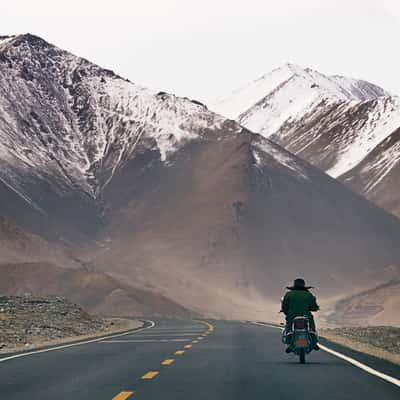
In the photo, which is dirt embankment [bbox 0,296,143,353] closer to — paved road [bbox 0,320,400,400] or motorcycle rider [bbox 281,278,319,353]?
paved road [bbox 0,320,400,400]

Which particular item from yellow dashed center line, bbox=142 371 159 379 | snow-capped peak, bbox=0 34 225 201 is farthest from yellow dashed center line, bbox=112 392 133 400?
snow-capped peak, bbox=0 34 225 201

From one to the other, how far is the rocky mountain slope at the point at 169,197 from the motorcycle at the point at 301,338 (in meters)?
106

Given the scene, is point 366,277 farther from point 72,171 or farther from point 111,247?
point 72,171

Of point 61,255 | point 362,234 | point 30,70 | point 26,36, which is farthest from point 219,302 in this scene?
point 26,36

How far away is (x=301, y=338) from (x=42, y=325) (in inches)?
956

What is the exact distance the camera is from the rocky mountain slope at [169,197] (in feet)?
484

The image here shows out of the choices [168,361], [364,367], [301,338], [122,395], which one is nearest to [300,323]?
[301,338]

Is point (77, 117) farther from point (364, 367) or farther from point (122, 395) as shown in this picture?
point (122, 395)

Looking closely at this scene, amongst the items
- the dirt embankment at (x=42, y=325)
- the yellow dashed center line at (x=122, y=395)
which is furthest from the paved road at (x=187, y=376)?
the dirt embankment at (x=42, y=325)

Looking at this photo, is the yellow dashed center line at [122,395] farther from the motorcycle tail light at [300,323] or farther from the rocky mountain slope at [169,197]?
the rocky mountain slope at [169,197]

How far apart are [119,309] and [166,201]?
58965mm

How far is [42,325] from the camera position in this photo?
144 ft

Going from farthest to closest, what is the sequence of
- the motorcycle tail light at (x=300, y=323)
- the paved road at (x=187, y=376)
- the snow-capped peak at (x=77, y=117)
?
the snow-capped peak at (x=77, y=117) < the motorcycle tail light at (x=300, y=323) < the paved road at (x=187, y=376)

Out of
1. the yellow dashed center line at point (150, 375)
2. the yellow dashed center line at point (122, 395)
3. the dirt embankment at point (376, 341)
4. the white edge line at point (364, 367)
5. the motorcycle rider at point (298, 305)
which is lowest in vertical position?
the yellow dashed center line at point (122, 395)
